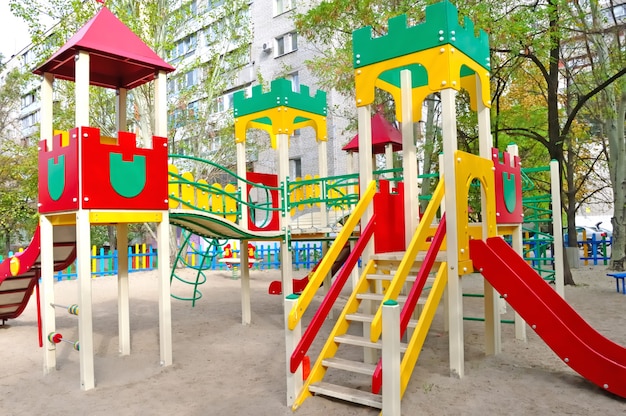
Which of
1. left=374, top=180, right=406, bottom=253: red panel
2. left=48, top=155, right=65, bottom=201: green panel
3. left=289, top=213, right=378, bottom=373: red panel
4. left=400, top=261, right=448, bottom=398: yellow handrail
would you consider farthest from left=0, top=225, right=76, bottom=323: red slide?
left=400, top=261, right=448, bottom=398: yellow handrail

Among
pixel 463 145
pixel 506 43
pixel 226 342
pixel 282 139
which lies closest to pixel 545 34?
pixel 506 43

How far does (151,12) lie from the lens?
1578 centimetres

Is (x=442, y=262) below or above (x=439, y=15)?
below

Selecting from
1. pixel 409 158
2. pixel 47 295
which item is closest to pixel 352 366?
pixel 409 158

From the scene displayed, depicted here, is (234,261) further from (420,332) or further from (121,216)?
(420,332)

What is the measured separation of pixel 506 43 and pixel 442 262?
25.8 ft

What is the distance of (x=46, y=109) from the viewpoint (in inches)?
232

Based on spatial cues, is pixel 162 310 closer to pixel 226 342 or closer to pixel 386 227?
pixel 226 342

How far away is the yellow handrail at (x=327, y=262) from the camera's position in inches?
168

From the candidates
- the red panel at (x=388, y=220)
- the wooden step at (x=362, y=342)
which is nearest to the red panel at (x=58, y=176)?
the wooden step at (x=362, y=342)

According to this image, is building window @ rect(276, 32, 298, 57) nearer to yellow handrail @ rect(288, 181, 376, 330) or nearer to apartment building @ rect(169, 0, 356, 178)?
apartment building @ rect(169, 0, 356, 178)

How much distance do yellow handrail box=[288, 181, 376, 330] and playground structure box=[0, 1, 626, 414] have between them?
13 millimetres

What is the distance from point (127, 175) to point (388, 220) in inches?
123

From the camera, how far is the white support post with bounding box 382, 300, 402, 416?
371 centimetres
